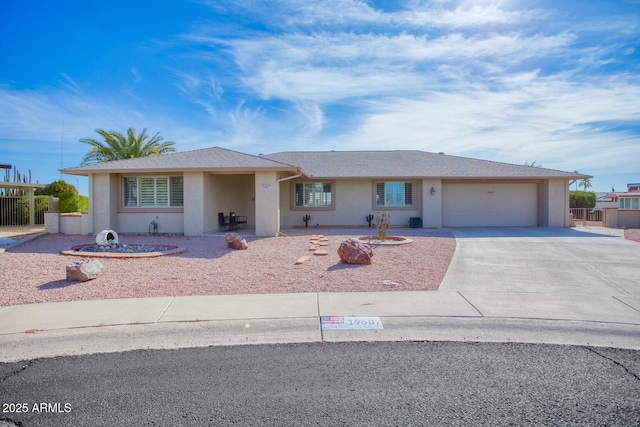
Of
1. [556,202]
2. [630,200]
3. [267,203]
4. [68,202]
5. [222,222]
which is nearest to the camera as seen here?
[267,203]

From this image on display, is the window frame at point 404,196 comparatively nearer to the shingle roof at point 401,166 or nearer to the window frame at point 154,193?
the shingle roof at point 401,166

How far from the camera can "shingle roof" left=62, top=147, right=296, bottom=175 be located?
606 inches

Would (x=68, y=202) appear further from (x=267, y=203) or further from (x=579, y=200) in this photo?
(x=579, y=200)

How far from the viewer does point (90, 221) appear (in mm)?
16312

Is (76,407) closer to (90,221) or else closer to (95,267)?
(95,267)

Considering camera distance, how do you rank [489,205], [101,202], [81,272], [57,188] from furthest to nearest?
[57,188] < [489,205] < [101,202] < [81,272]

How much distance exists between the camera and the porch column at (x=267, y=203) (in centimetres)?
1566

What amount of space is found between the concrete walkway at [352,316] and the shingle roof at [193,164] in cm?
915

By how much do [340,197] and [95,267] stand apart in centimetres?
1385

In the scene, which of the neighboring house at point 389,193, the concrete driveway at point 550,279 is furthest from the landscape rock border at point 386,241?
the neighboring house at point 389,193

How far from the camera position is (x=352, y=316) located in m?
5.82

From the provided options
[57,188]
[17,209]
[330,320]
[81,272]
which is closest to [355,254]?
[330,320]

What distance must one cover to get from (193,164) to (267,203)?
11.3 feet

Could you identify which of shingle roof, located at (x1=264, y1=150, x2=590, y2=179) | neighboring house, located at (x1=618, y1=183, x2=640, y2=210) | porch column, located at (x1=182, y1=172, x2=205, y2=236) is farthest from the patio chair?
neighboring house, located at (x1=618, y1=183, x2=640, y2=210)
